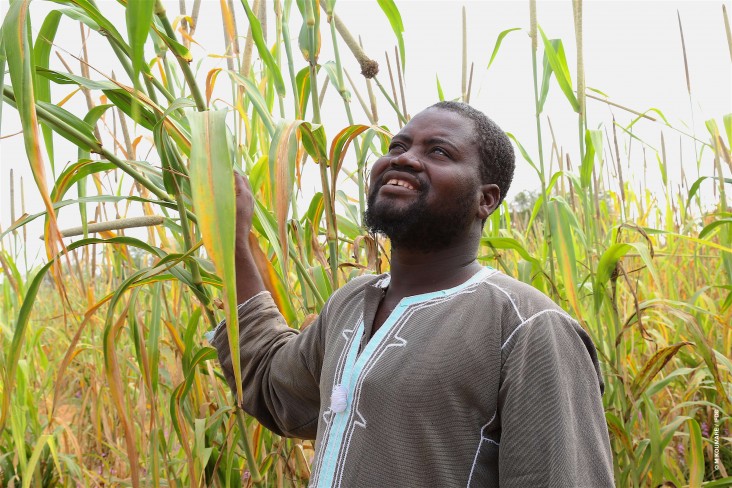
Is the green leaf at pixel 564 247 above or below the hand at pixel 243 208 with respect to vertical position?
below

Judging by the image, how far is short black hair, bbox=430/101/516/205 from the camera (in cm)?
124

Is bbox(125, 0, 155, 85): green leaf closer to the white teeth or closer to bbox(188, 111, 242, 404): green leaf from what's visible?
bbox(188, 111, 242, 404): green leaf

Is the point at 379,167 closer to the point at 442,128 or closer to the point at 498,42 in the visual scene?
the point at 442,128

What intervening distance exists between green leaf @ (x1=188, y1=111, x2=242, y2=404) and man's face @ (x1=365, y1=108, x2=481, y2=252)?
41 cm

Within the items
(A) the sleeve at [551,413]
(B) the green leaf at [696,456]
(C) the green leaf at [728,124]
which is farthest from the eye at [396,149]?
(C) the green leaf at [728,124]

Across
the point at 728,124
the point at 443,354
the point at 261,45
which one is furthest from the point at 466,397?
the point at 728,124

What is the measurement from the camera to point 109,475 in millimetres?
2311

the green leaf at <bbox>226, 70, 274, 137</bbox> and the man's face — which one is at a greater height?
the green leaf at <bbox>226, 70, 274, 137</bbox>

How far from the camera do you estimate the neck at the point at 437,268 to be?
120cm

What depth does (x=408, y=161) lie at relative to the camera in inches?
46.4

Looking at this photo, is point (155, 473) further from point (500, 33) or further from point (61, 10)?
point (500, 33)

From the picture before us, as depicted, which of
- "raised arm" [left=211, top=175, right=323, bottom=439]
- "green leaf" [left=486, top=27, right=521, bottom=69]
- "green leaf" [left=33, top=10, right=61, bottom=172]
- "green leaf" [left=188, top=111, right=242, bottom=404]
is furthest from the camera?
"green leaf" [left=486, top=27, right=521, bottom=69]

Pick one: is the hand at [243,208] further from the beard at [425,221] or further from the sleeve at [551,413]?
the sleeve at [551,413]

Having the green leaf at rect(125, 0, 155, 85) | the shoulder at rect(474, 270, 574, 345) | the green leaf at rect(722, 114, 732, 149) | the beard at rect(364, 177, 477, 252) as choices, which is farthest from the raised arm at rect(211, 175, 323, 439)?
the green leaf at rect(722, 114, 732, 149)
